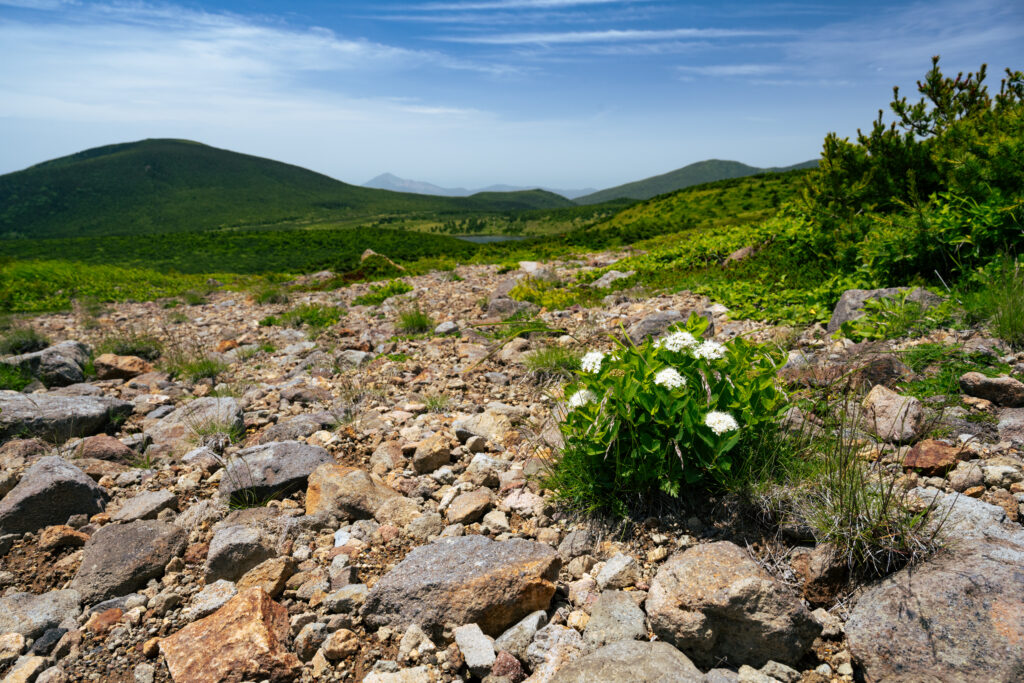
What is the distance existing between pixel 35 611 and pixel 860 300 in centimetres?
726

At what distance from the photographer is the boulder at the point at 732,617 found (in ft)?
7.16

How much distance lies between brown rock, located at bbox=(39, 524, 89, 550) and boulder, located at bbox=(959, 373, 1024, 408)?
619 cm

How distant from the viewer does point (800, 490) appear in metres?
2.73

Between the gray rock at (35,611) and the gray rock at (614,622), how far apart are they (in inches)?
110

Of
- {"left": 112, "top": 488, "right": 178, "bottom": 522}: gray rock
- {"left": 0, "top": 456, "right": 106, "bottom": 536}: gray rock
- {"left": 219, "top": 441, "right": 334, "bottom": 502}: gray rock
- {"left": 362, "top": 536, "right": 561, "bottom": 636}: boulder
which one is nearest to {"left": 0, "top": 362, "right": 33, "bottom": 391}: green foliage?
{"left": 0, "top": 456, "right": 106, "bottom": 536}: gray rock

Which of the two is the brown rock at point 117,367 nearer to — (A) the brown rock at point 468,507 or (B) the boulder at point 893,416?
(A) the brown rock at point 468,507

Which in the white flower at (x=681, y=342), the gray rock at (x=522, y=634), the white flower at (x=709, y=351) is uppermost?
the white flower at (x=681, y=342)

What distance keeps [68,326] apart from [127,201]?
287ft

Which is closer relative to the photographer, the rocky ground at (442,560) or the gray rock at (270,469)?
the rocky ground at (442,560)

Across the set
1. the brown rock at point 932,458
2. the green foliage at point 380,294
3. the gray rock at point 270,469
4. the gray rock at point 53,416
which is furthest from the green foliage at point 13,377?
the brown rock at point 932,458

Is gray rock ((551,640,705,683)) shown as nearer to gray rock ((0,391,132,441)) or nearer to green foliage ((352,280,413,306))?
gray rock ((0,391,132,441))

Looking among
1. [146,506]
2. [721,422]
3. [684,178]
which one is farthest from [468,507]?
Result: [684,178]

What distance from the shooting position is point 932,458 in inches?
120

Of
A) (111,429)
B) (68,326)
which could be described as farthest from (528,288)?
(68,326)
